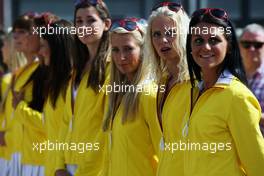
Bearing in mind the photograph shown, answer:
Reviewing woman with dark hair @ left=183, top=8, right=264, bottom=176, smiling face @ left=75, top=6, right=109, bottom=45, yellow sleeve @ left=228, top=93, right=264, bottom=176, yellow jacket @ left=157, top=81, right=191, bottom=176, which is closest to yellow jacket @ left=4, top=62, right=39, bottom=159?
smiling face @ left=75, top=6, right=109, bottom=45

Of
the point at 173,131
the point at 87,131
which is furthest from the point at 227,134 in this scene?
the point at 87,131

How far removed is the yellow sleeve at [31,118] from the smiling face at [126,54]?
1.53 m

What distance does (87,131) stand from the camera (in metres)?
5.84

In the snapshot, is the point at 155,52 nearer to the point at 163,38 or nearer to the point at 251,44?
the point at 163,38

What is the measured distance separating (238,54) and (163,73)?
92 cm

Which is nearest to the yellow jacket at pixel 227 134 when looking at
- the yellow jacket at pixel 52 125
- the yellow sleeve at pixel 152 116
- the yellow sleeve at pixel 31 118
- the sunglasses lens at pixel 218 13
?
the sunglasses lens at pixel 218 13

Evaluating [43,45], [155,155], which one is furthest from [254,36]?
[155,155]

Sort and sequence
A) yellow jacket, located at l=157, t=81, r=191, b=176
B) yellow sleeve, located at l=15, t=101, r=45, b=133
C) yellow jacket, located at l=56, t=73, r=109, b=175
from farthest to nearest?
1. yellow sleeve, located at l=15, t=101, r=45, b=133
2. yellow jacket, located at l=56, t=73, r=109, b=175
3. yellow jacket, located at l=157, t=81, r=191, b=176

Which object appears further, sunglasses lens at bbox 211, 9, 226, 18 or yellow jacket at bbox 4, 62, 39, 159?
yellow jacket at bbox 4, 62, 39, 159

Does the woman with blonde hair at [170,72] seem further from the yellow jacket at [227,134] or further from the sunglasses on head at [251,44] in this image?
the sunglasses on head at [251,44]

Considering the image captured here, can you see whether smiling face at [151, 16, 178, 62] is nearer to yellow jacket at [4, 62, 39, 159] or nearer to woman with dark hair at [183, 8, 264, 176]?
woman with dark hair at [183, 8, 264, 176]

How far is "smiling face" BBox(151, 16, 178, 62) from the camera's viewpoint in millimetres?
5160

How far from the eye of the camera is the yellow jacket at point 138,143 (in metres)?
5.23

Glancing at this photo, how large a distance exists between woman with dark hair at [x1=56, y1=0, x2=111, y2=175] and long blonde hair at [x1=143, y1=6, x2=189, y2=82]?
645mm
